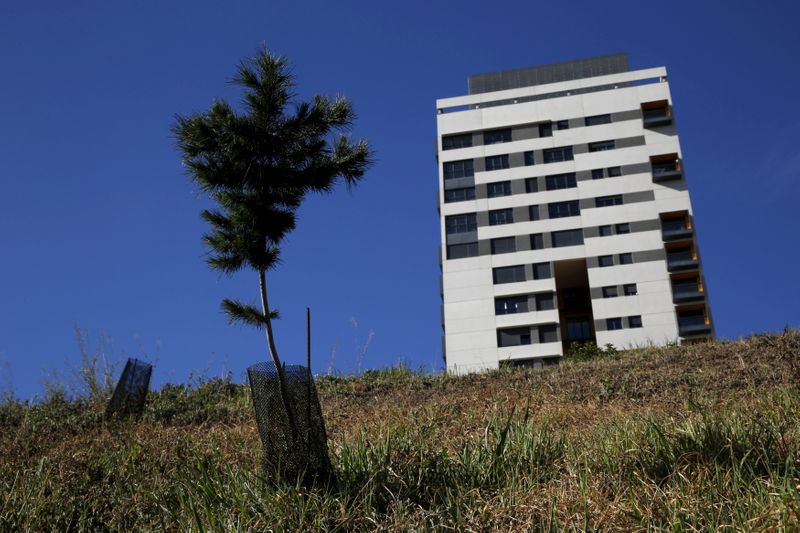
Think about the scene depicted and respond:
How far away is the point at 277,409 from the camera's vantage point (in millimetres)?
7449

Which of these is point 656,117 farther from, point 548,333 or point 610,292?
point 548,333

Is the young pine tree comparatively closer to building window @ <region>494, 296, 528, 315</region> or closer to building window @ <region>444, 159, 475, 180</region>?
building window @ <region>494, 296, 528, 315</region>

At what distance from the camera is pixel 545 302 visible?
6128 cm

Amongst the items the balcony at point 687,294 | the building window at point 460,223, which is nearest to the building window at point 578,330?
the balcony at point 687,294

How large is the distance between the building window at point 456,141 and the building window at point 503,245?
9.67 m

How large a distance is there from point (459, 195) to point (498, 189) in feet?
10.8

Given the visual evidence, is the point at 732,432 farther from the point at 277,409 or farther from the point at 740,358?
the point at 740,358

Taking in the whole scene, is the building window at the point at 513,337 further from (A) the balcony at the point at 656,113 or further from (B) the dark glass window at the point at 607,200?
(A) the balcony at the point at 656,113

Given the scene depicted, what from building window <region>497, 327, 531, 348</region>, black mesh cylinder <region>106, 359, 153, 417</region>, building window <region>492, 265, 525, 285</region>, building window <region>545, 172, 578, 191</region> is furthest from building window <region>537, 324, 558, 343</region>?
black mesh cylinder <region>106, 359, 153, 417</region>

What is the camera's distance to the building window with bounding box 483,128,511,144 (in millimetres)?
68500

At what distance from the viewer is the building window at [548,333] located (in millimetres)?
60000

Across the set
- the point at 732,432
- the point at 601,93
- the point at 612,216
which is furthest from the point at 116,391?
the point at 601,93

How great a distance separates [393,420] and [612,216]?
55.4 metres

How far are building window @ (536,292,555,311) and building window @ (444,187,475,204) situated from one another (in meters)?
10.7
